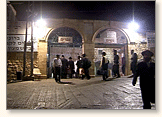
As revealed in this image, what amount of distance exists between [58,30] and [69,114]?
6614 mm

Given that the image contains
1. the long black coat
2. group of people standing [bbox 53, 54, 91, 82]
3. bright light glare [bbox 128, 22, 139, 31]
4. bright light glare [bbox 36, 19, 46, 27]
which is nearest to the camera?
the long black coat

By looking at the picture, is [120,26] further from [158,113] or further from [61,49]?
[158,113]

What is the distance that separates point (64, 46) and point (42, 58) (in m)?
1.78

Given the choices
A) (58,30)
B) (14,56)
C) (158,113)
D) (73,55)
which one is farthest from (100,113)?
(58,30)

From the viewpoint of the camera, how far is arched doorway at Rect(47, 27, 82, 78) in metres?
8.59

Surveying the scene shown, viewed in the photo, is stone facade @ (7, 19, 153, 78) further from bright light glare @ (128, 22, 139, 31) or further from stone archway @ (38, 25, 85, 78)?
bright light glare @ (128, 22, 139, 31)

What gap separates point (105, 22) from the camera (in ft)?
28.3

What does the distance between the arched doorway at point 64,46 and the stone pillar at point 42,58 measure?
39cm

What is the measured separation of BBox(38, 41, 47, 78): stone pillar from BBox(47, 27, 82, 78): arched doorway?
394 mm

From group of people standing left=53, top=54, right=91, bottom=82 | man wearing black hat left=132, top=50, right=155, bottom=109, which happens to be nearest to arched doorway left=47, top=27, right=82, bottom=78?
group of people standing left=53, top=54, right=91, bottom=82

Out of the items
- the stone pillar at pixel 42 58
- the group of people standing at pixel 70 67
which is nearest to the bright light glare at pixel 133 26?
the group of people standing at pixel 70 67

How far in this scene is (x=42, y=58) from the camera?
26.9ft

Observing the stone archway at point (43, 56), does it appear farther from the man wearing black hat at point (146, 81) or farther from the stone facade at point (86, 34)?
the man wearing black hat at point (146, 81)

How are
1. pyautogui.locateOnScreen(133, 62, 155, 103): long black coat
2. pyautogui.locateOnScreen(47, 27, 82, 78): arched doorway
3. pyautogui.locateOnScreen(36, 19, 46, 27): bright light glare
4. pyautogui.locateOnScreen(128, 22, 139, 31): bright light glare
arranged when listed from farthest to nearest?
pyautogui.locateOnScreen(47, 27, 82, 78): arched doorway
pyautogui.locateOnScreen(36, 19, 46, 27): bright light glare
pyautogui.locateOnScreen(128, 22, 139, 31): bright light glare
pyautogui.locateOnScreen(133, 62, 155, 103): long black coat
